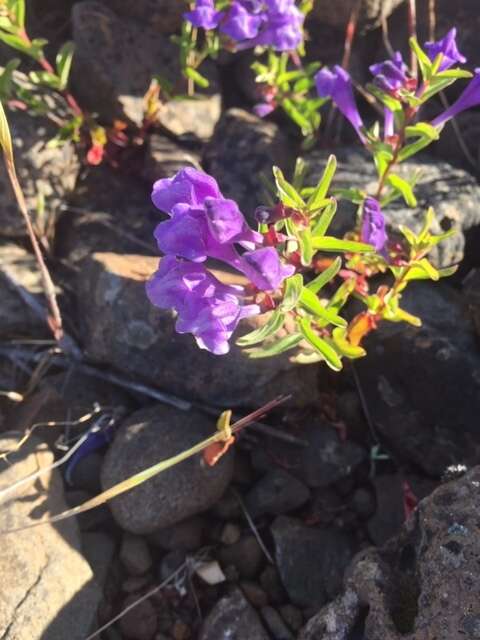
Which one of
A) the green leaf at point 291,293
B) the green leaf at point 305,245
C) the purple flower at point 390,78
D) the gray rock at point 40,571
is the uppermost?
the purple flower at point 390,78

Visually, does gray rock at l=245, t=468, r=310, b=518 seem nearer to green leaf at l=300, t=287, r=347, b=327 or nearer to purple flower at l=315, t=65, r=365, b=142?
green leaf at l=300, t=287, r=347, b=327

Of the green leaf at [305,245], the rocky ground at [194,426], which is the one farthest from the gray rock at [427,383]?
the green leaf at [305,245]

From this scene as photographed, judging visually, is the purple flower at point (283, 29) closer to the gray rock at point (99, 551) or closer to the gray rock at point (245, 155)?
the gray rock at point (245, 155)

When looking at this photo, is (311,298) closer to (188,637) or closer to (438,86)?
(438,86)

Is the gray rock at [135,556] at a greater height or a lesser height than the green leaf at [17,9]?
lesser

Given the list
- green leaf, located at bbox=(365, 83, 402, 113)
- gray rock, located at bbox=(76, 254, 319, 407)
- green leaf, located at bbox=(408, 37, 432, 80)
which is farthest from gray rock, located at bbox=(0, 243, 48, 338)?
green leaf, located at bbox=(408, 37, 432, 80)

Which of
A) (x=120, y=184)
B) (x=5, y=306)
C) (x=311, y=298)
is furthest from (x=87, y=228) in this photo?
(x=311, y=298)

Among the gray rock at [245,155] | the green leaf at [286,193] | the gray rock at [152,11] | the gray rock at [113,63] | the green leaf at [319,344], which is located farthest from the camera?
the gray rock at [152,11]
